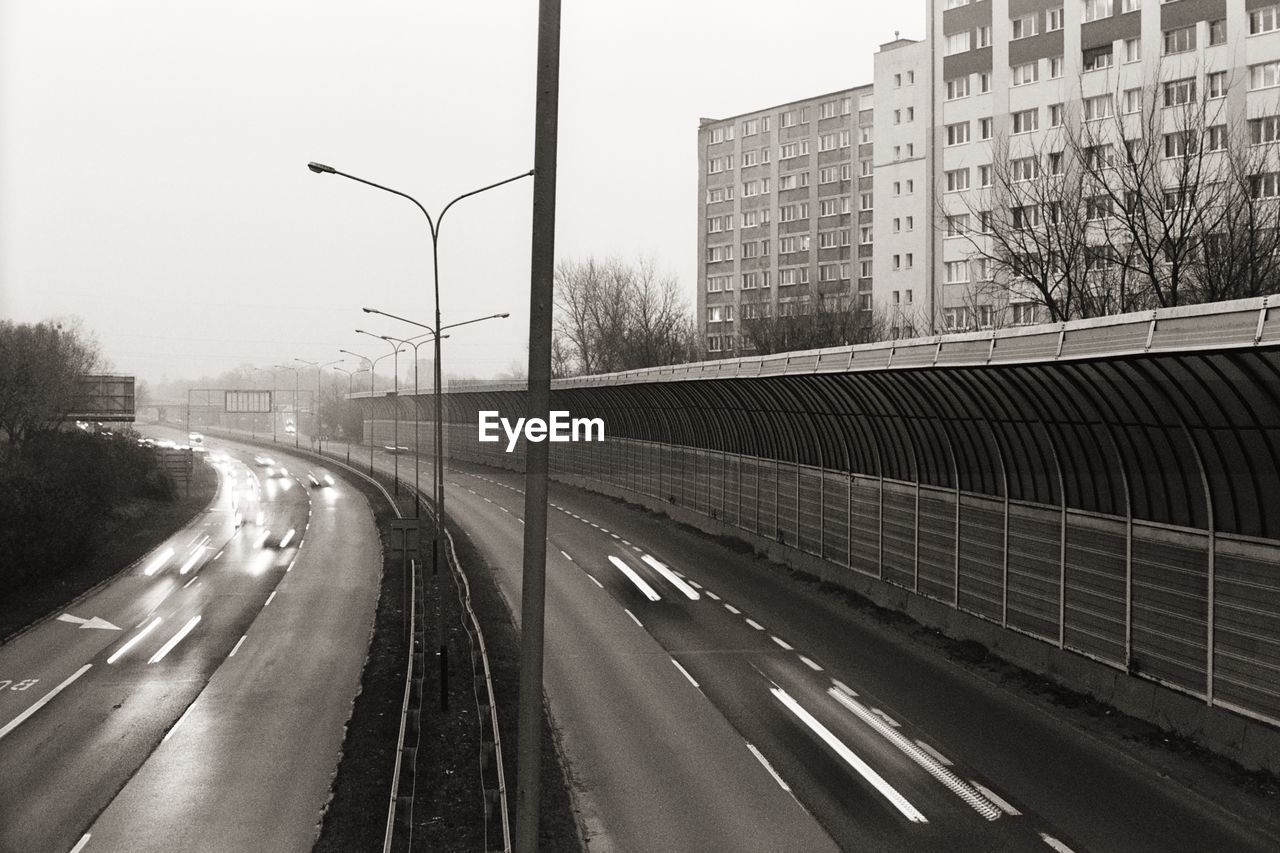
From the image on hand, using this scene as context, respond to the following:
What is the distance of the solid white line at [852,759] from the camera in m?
13.5

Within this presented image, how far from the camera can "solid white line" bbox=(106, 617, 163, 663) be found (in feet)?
80.0

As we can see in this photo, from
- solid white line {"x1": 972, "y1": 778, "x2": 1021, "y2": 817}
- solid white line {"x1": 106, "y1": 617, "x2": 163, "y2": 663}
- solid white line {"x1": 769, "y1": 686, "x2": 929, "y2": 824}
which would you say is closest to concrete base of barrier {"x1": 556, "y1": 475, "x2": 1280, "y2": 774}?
solid white line {"x1": 972, "y1": 778, "x2": 1021, "y2": 817}

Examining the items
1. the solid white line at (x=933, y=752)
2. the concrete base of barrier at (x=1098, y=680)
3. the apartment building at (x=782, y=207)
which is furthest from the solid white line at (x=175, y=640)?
the apartment building at (x=782, y=207)

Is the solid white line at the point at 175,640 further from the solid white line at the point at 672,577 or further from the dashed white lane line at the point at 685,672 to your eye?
the solid white line at the point at 672,577

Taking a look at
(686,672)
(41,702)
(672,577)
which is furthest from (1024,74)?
(41,702)

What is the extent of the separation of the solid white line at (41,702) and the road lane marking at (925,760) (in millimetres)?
13148

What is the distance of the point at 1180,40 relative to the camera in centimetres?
4978

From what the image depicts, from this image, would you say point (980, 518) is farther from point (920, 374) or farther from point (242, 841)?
point (242, 841)

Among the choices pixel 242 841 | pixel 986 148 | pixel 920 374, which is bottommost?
pixel 242 841

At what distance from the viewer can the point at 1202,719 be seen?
588 inches

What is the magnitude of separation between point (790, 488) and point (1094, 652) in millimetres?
14429

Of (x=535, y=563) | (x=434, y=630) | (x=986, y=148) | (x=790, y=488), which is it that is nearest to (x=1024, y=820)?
(x=535, y=563)

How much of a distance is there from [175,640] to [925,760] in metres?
17.7

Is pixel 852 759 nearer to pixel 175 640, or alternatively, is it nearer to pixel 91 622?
pixel 175 640
